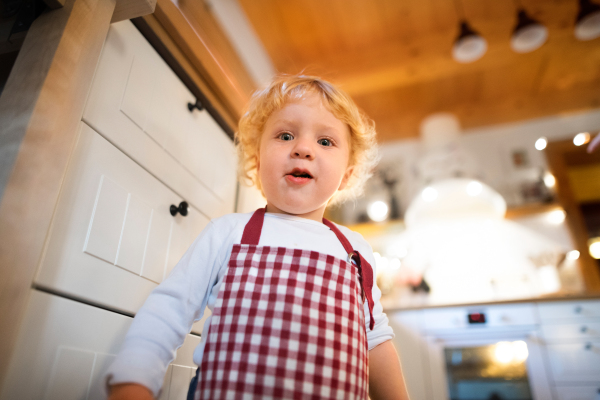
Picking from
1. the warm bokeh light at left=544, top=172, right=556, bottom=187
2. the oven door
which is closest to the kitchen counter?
the oven door

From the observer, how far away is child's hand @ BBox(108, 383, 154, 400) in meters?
0.43

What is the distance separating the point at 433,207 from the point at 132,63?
84.8 inches

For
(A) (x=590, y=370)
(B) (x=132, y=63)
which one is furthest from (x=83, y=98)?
(A) (x=590, y=370)

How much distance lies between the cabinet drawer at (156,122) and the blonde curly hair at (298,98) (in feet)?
0.40

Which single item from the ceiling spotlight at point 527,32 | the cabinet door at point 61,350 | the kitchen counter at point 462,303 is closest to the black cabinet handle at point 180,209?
the cabinet door at point 61,350

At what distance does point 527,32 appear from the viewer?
5.82 feet

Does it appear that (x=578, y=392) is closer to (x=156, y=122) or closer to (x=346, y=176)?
(x=346, y=176)

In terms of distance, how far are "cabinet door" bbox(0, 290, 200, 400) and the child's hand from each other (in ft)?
0.06

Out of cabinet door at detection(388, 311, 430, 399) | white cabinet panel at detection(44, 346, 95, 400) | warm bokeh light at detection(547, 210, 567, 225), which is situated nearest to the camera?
white cabinet panel at detection(44, 346, 95, 400)

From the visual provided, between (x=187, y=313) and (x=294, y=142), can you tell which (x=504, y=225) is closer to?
(x=294, y=142)

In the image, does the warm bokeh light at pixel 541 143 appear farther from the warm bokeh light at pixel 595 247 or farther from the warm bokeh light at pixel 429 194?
the warm bokeh light at pixel 595 247

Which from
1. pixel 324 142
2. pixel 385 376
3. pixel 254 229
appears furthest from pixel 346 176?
pixel 385 376

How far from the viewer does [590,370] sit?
1.56m

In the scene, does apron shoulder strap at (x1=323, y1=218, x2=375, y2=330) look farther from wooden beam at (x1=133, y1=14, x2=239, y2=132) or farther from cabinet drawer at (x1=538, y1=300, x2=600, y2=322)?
cabinet drawer at (x1=538, y1=300, x2=600, y2=322)
